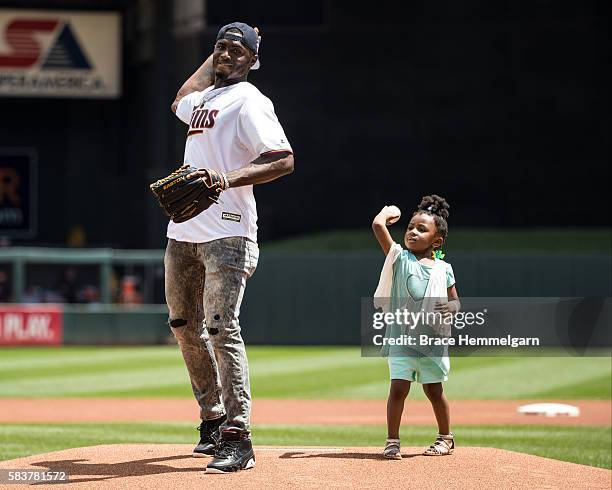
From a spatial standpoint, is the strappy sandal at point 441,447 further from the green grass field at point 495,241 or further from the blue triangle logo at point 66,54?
the blue triangle logo at point 66,54

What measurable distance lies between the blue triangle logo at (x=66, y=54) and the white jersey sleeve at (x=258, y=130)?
24252 mm

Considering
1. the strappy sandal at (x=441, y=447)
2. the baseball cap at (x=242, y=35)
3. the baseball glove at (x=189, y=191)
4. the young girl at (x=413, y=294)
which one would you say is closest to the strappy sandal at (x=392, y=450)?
the young girl at (x=413, y=294)

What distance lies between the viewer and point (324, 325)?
22406 millimetres

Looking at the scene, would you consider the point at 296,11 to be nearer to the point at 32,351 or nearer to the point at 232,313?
the point at 32,351

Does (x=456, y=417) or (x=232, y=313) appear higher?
(x=232, y=313)

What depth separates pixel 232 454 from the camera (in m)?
5.66

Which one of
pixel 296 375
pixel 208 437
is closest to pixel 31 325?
pixel 296 375

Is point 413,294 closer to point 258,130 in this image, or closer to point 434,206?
Result: point 434,206

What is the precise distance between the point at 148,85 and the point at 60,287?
24.9 feet

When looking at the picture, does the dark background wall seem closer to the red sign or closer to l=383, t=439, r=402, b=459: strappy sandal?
the red sign

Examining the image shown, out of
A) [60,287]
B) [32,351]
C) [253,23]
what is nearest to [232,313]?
[32,351]

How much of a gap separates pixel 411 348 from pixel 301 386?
892 centimetres

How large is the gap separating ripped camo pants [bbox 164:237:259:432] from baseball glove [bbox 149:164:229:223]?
26 cm

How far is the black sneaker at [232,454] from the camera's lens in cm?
560
